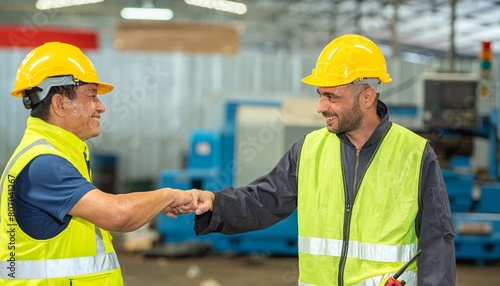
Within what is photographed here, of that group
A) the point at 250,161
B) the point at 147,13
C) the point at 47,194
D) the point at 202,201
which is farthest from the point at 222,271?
the point at 147,13

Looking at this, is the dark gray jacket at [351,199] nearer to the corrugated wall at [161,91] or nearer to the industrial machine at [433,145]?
the industrial machine at [433,145]

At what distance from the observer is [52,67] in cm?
292

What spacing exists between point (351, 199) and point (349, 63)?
1.86 ft

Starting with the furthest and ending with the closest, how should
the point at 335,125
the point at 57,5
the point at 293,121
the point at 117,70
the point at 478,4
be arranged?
the point at 57,5 → the point at 478,4 → the point at 117,70 → the point at 293,121 → the point at 335,125

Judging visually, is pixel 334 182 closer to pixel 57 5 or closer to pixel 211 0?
pixel 211 0

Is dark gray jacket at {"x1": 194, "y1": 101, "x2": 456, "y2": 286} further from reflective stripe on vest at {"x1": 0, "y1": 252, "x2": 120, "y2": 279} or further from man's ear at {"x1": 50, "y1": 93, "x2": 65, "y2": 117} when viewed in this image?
man's ear at {"x1": 50, "y1": 93, "x2": 65, "y2": 117}

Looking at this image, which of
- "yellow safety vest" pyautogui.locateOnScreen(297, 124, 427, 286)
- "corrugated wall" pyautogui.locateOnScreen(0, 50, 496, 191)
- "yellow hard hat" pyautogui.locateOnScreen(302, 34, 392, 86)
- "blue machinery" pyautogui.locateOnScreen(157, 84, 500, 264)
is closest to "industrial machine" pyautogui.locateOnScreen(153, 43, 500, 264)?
"blue machinery" pyautogui.locateOnScreen(157, 84, 500, 264)

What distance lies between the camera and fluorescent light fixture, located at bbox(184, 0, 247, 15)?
15.1m

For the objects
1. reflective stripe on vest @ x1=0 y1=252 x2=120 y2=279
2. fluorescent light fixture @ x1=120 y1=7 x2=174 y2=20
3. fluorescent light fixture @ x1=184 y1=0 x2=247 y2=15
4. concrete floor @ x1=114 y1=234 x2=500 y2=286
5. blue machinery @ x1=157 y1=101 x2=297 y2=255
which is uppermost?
fluorescent light fixture @ x1=184 y1=0 x2=247 y2=15

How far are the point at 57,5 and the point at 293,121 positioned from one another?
360 inches

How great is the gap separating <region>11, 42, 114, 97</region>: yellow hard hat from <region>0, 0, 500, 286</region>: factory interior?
4598mm

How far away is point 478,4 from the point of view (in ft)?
47.5

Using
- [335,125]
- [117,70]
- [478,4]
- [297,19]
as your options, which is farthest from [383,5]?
[335,125]

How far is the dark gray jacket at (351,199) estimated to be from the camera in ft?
8.86
